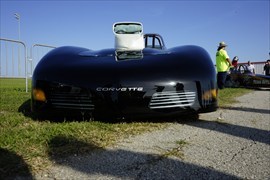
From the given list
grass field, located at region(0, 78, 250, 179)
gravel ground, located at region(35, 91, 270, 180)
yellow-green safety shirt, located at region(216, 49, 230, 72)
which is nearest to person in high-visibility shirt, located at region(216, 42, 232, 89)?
yellow-green safety shirt, located at region(216, 49, 230, 72)

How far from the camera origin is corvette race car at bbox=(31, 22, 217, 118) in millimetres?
2975

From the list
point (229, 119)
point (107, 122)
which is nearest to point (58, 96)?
point (107, 122)

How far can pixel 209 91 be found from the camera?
3.29 metres

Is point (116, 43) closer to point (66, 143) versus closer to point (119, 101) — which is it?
point (119, 101)

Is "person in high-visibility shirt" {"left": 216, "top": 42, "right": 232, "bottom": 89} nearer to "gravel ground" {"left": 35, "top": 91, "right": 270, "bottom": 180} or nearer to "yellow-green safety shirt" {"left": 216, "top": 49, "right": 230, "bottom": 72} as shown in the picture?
"yellow-green safety shirt" {"left": 216, "top": 49, "right": 230, "bottom": 72}

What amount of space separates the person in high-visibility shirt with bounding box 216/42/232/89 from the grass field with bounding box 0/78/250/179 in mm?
6064

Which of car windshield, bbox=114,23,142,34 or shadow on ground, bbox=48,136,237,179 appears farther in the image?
car windshield, bbox=114,23,142,34

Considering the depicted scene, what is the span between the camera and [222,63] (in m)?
8.82

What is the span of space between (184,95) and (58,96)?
138cm

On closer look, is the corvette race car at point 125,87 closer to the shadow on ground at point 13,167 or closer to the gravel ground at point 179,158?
the gravel ground at point 179,158

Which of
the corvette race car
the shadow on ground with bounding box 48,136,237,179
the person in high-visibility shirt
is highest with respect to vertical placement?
the person in high-visibility shirt

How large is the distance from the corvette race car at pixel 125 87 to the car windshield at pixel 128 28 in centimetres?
113

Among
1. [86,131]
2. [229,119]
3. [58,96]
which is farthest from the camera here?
[229,119]

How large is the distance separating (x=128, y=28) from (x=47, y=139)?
2584mm
